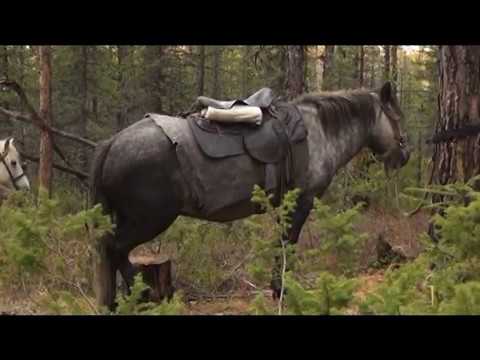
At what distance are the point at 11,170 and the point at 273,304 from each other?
6613mm

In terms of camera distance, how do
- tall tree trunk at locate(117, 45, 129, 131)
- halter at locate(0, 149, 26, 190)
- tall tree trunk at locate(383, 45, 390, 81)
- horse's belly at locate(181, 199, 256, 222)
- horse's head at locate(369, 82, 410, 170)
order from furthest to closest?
1. tall tree trunk at locate(117, 45, 129, 131)
2. tall tree trunk at locate(383, 45, 390, 81)
3. halter at locate(0, 149, 26, 190)
4. horse's head at locate(369, 82, 410, 170)
5. horse's belly at locate(181, 199, 256, 222)

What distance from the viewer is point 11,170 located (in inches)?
380

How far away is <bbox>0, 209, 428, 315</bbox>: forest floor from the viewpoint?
15.9 ft

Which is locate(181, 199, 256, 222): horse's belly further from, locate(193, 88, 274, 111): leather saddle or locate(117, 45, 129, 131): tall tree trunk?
locate(117, 45, 129, 131): tall tree trunk

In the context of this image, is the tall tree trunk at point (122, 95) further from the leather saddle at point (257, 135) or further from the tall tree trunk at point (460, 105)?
the tall tree trunk at point (460, 105)

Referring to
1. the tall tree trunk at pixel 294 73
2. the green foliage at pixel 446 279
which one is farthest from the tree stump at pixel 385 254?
the tall tree trunk at pixel 294 73

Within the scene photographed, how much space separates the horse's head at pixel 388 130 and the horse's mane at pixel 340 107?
4.7 inches

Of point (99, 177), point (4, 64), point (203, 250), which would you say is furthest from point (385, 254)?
point (4, 64)

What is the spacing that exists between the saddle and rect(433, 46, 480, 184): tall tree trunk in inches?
56.9

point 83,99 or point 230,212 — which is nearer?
point 230,212

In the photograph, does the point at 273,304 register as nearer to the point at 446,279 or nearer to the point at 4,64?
the point at 446,279

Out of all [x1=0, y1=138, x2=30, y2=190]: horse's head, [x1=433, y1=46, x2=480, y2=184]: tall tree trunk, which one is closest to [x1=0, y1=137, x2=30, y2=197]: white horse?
[x1=0, y1=138, x2=30, y2=190]: horse's head

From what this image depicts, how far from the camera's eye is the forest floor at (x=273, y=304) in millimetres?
4848

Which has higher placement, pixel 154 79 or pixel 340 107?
pixel 154 79
